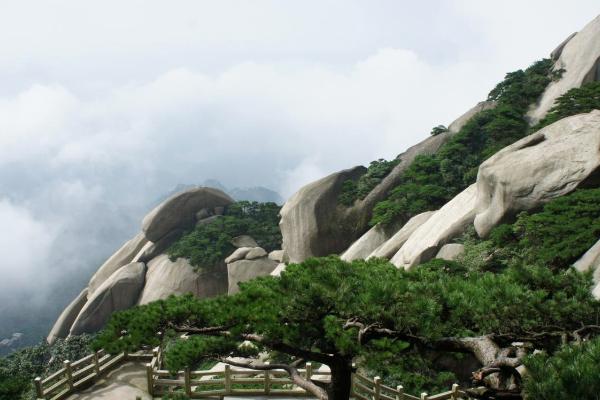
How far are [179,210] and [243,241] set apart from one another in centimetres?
559

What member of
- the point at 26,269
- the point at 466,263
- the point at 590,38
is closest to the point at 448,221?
the point at 466,263

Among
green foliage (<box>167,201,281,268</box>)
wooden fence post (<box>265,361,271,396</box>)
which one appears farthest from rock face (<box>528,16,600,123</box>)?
wooden fence post (<box>265,361,271,396</box>)

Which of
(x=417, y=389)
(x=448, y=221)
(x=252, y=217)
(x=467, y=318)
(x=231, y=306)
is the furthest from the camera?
(x=252, y=217)

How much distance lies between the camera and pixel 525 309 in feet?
19.5

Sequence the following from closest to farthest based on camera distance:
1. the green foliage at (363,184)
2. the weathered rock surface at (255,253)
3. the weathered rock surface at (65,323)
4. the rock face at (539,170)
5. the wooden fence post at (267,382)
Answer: the wooden fence post at (267,382) < the rock face at (539,170) < the green foliage at (363,184) < the weathered rock surface at (255,253) < the weathered rock surface at (65,323)

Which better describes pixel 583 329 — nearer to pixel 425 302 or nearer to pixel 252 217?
pixel 425 302

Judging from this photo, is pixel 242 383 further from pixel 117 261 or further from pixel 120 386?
pixel 117 261

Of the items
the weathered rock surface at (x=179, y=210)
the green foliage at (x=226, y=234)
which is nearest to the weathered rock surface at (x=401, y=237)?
the green foliage at (x=226, y=234)

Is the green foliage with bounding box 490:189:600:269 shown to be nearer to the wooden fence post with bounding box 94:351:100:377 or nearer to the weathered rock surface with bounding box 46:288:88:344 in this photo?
the wooden fence post with bounding box 94:351:100:377

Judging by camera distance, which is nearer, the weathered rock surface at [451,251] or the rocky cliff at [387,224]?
the rocky cliff at [387,224]

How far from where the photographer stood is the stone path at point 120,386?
1243 centimetres

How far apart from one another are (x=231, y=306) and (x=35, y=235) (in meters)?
183

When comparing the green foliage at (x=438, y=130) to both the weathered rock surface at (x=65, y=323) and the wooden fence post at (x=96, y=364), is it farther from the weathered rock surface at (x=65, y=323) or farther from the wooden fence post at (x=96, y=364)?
the weathered rock surface at (x=65, y=323)

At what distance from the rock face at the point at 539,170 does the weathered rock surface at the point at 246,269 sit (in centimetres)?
1423
